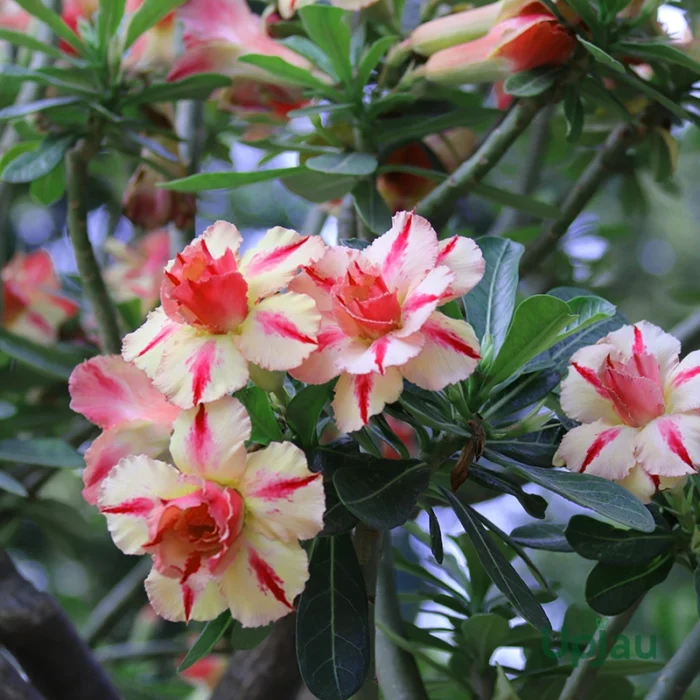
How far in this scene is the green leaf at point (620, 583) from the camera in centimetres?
59

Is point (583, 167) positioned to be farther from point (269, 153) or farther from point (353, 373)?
point (353, 373)

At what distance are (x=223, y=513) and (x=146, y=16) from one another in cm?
56

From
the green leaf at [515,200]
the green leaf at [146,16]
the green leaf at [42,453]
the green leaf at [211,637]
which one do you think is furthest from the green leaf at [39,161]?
the green leaf at [211,637]

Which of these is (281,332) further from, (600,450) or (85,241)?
(85,241)

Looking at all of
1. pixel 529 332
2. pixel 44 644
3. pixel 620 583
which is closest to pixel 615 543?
pixel 620 583

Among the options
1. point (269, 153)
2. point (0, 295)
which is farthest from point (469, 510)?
point (0, 295)

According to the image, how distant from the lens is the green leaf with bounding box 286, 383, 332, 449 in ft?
1.62

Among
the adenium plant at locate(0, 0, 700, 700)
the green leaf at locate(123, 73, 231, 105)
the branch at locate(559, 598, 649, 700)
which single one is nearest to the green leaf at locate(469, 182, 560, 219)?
the adenium plant at locate(0, 0, 700, 700)

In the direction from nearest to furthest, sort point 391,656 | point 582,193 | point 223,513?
point 223,513
point 391,656
point 582,193

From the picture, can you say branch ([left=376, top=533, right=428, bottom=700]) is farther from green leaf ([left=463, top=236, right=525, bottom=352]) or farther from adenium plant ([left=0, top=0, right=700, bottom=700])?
green leaf ([left=463, top=236, right=525, bottom=352])

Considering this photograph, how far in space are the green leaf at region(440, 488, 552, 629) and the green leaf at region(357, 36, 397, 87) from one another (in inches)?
15.4

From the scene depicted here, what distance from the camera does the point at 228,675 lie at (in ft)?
3.03

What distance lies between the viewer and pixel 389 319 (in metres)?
0.46

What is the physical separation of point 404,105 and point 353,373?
48 centimetres
